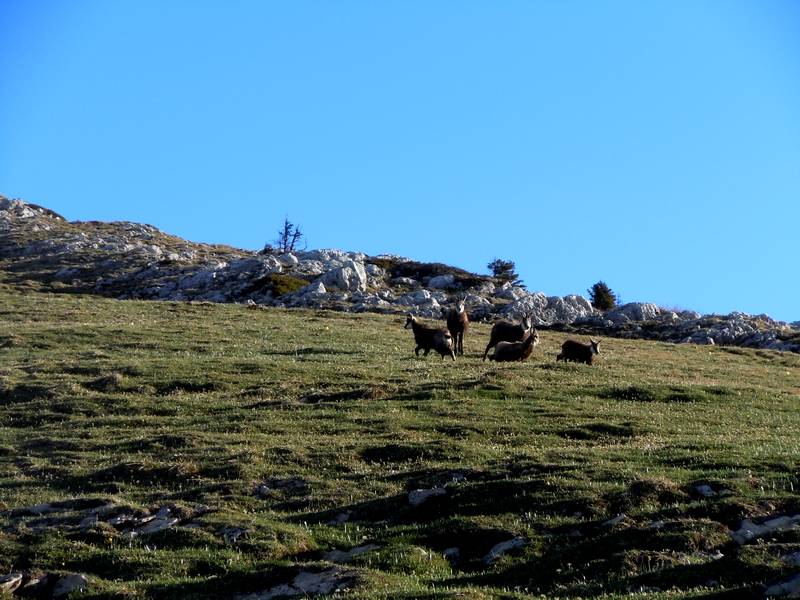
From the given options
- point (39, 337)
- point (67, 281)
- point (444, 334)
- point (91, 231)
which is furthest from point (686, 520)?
point (91, 231)

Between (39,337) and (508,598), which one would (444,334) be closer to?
(39,337)

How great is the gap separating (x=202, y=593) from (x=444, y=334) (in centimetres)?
2612

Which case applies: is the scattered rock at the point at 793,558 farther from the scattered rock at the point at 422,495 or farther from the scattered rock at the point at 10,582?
the scattered rock at the point at 10,582

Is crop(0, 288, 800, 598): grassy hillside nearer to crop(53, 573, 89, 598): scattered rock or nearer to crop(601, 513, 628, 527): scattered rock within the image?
crop(601, 513, 628, 527): scattered rock

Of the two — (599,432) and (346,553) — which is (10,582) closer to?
(346,553)

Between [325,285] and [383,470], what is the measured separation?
52.2m

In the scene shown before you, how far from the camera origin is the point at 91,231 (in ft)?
361

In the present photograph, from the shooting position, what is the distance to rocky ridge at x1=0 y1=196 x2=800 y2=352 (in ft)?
218

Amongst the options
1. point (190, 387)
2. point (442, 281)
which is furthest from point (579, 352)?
point (442, 281)

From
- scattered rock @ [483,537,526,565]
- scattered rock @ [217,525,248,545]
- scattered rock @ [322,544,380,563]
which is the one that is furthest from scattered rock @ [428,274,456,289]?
scattered rock @ [483,537,526,565]

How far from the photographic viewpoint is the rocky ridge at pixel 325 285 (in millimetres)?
66562

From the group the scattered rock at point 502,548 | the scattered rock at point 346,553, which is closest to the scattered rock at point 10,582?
the scattered rock at point 346,553

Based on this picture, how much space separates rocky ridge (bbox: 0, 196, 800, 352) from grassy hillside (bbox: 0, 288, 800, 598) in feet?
79.2

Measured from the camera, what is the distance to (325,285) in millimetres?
73625
